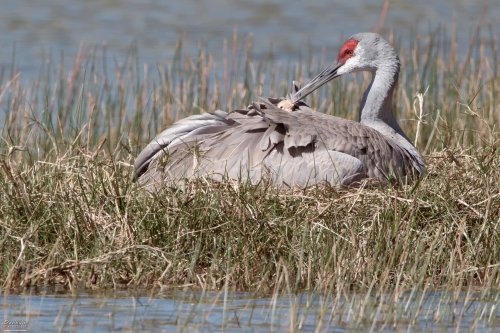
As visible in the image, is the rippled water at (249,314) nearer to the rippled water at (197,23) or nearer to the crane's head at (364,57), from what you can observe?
the crane's head at (364,57)

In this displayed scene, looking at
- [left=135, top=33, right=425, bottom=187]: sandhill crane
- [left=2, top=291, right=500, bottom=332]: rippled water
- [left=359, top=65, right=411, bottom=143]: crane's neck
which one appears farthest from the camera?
[left=359, top=65, right=411, bottom=143]: crane's neck

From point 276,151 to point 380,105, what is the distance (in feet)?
4.07

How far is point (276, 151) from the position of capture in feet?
19.3

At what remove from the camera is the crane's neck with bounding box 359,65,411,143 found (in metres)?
6.86

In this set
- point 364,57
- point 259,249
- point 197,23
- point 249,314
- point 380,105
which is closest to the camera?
point 249,314

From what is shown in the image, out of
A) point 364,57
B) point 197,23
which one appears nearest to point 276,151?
point 364,57

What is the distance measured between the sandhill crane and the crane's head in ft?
2.19

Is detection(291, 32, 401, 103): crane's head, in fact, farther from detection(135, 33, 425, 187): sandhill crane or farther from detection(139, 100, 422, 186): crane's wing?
detection(139, 100, 422, 186): crane's wing

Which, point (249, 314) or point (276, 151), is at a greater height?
point (276, 151)

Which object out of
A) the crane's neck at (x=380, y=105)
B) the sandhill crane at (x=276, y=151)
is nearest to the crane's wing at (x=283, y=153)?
the sandhill crane at (x=276, y=151)

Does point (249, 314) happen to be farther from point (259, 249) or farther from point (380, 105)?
point (380, 105)

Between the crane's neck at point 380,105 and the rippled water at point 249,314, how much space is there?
8.60ft

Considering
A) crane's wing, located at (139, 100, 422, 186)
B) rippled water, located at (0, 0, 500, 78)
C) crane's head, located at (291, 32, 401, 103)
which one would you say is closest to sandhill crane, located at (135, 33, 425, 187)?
crane's wing, located at (139, 100, 422, 186)

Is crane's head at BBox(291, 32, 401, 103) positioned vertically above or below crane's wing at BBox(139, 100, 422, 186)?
above
